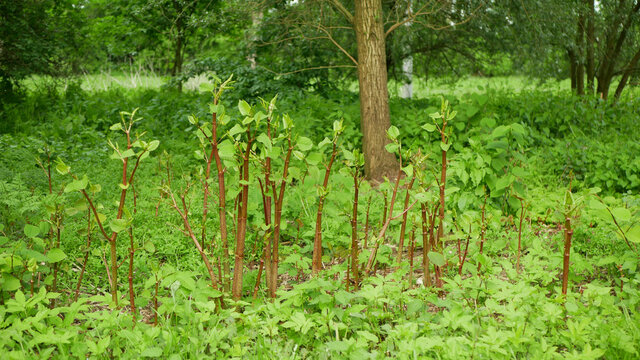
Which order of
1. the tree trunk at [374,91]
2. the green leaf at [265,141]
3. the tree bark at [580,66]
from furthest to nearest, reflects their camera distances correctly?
1. the tree bark at [580,66]
2. the tree trunk at [374,91]
3. the green leaf at [265,141]

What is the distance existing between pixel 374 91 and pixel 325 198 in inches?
128

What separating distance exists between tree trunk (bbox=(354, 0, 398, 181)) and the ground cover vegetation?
0.09 ft

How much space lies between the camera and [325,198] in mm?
2707

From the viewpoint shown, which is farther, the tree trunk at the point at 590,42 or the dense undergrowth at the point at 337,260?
the tree trunk at the point at 590,42

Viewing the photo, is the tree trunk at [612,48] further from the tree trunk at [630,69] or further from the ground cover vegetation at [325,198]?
the tree trunk at [630,69]

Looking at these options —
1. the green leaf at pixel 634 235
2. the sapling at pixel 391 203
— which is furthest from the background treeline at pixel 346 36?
the green leaf at pixel 634 235

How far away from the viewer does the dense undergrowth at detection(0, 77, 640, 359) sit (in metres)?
2.13

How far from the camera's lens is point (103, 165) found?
575cm

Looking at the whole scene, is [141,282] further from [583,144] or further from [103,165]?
[583,144]

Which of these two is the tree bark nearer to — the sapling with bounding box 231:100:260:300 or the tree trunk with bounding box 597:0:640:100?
the tree trunk with bounding box 597:0:640:100

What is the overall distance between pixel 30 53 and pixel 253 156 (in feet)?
23.3

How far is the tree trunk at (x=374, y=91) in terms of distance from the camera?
5527 millimetres

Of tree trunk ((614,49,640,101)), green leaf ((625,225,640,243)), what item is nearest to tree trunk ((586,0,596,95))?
tree trunk ((614,49,640,101))

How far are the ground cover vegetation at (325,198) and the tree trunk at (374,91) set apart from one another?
27 mm
